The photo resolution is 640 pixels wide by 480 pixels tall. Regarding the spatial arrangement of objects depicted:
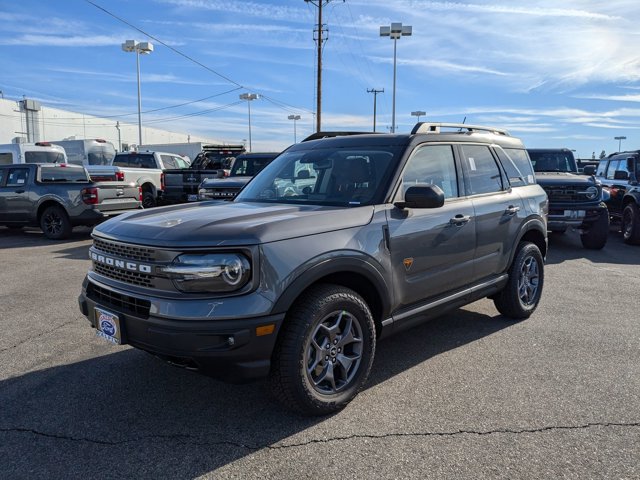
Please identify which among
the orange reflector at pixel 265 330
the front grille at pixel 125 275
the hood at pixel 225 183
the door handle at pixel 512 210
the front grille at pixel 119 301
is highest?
the hood at pixel 225 183

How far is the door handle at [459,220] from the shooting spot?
406 centimetres

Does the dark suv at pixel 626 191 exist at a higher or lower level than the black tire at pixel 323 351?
higher

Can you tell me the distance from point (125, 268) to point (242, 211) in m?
0.86

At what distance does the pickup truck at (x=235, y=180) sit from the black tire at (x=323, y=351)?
7.07m

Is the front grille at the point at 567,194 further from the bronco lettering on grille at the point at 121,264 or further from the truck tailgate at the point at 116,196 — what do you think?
the truck tailgate at the point at 116,196

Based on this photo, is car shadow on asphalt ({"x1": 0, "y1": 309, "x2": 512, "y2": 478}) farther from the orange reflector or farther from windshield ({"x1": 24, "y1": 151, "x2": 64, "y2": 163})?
windshield ({"x1": 24, "y1": 151, "x2": 64, "y2": 163})

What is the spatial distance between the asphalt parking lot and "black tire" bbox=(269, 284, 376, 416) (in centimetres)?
17

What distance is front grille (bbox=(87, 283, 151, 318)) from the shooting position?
116 inches

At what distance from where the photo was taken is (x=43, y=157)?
16078mm

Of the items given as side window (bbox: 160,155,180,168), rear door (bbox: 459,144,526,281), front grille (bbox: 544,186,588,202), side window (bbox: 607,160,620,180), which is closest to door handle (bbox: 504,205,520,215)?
rear door (bbox: 459,144,526,281)

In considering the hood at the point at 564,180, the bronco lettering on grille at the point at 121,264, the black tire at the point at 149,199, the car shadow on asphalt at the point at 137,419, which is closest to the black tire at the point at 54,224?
the black tire at the point at 149,199

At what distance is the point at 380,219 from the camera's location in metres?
3.50

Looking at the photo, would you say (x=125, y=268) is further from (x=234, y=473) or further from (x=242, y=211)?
(x=234, y=473)

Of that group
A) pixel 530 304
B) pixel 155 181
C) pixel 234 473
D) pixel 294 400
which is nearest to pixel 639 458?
pixel 294 400
